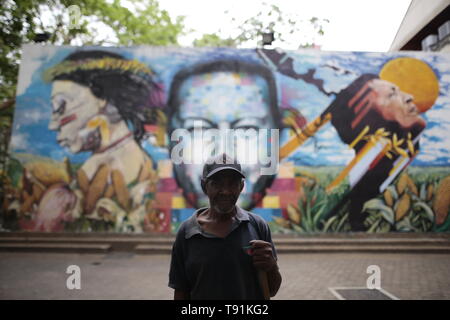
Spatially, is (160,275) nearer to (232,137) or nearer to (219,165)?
(232,137)

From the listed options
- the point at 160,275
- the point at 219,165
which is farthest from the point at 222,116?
the point at 219,165

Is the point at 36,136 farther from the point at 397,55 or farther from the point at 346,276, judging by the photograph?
the point at 397,55

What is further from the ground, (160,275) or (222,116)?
(222,116)

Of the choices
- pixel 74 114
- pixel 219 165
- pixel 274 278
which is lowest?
pixel 274 278

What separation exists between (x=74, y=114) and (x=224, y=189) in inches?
338

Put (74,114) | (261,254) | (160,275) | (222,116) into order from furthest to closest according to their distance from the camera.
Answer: (222,116) → (74,114) → (160,275) → (261,254)

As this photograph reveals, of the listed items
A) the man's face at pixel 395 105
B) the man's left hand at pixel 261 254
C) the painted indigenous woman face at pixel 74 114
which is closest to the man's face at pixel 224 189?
the man's left hand at pixel 261 254

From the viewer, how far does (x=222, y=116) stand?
8805 mm

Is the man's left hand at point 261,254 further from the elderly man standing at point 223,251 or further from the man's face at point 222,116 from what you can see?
the man's face at point 222,116

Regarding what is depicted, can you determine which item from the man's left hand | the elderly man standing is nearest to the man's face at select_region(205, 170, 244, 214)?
the elderly man standing

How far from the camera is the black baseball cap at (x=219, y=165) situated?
58.5 inches

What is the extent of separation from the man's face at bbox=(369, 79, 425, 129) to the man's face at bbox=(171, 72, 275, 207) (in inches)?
130

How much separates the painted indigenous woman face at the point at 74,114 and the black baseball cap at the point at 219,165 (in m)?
7.92
